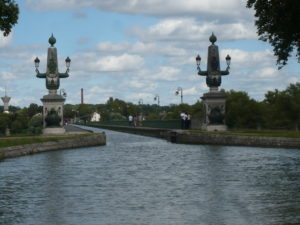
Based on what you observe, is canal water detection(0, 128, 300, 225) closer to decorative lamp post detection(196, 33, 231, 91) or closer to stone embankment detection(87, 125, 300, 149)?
stone embankment detection(87, 125, 300, 149)

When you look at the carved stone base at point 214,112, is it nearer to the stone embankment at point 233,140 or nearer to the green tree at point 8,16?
the stone embankment at point 233,140

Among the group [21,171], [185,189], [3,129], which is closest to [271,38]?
[21,171]

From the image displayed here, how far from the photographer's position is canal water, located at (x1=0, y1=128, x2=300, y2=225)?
12.9m

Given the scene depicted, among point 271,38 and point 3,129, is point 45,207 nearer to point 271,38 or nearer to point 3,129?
point 271,38

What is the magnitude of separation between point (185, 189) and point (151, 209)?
3501 mm

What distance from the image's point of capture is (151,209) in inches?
550

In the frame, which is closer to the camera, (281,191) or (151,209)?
(151,209)

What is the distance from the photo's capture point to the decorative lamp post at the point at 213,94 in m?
53.6

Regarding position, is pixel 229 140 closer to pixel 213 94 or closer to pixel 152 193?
pixel 213 94

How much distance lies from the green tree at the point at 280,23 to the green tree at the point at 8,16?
11.6m

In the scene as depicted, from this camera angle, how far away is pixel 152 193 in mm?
16578

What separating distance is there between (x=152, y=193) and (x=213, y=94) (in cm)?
3869

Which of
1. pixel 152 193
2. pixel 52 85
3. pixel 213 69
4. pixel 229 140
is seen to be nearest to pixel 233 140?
pixel 229 140

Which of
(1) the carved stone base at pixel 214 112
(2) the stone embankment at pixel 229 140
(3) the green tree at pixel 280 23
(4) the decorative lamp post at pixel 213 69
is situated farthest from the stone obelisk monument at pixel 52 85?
(3) the green tree at pixel 280 23
